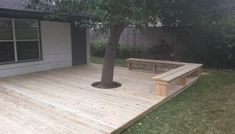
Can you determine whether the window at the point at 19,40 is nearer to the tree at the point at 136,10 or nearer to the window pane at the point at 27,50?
the window pane at the point at 27,50

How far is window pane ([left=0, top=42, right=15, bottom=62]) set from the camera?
6.24 metres

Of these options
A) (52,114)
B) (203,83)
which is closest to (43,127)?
(52,114)

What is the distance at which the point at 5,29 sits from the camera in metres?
6.23

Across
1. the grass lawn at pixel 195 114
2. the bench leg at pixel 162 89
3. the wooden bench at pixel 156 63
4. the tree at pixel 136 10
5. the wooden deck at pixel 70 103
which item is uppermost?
the tree at pixel 136 10

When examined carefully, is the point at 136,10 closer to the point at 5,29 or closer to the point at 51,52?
the point at 5,29

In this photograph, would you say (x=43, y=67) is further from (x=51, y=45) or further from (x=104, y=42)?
(x=104, y=42)

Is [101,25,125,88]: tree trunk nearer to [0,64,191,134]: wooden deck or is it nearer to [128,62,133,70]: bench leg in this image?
[0,64,191,134]: wooden deck

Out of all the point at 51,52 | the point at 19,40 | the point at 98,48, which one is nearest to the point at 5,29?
the point at 19,40

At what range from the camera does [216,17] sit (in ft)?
15.6

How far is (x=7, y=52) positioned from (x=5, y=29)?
68 centimetres

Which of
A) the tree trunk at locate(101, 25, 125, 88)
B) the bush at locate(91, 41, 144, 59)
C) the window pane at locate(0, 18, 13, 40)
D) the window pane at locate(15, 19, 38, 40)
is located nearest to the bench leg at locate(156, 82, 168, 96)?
the tree trunk at locate(101, 25, 125, 88)

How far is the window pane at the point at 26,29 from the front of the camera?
6.50 m

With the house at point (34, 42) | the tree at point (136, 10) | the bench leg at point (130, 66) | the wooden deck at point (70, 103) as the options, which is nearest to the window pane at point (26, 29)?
the house at point (34, 42)

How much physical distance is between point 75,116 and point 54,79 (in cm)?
287
